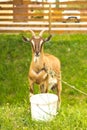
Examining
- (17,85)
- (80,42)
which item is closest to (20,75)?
(17,85)

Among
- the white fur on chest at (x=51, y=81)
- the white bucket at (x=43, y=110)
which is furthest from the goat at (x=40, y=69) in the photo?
the white bucket at (x=43, y=110)

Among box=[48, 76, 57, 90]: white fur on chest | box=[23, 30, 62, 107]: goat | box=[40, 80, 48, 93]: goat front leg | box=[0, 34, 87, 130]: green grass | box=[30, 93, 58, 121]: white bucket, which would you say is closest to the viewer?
box=[30, 93, 58, 121]: white bucket

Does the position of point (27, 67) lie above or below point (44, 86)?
below

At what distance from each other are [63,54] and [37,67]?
6079 millimetres

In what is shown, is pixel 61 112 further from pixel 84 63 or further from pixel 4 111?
pixel 84 63

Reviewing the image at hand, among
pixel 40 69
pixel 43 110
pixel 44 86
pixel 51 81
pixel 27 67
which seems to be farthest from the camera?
pixel 27 67

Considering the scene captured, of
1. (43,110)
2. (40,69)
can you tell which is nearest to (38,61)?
(40,69)

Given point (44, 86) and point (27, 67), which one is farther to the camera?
point (27, 67)

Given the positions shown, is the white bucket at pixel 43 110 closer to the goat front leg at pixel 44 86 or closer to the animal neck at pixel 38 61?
the goat front leg at pixel 44 86

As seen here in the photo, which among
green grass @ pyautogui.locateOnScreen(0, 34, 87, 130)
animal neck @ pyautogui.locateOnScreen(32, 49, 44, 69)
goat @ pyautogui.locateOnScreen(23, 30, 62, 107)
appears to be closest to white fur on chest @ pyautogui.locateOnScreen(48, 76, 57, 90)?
goat @ pyautogui.locateOnScreen(23, 30, 62, 107)

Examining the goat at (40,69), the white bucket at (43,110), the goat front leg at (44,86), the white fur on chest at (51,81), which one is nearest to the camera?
the white bucket at (43,110)

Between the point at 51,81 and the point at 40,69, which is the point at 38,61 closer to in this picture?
the point at 40,69

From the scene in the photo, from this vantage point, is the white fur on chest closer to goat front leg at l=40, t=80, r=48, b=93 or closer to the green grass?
goat front leg at l=40, t=80, r=48, b=93

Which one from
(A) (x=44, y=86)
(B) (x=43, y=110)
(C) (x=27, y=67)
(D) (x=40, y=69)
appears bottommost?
(C) (x=27, y=67)
